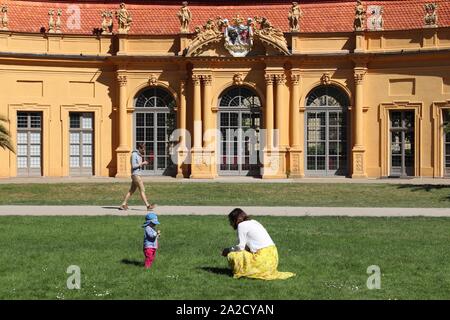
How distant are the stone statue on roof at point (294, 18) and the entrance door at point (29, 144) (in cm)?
1237

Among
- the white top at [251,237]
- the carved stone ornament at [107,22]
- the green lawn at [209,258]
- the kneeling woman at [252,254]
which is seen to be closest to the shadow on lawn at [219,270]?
the green lawn at [209,258]

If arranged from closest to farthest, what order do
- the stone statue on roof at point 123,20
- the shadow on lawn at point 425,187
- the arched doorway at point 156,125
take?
the shadow on lawn at point 425,187 < the stone statue on roof at point 123,20 < the arched doorway at point 156,125

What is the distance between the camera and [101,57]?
39438 millimetres

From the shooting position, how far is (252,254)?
→ 12711mm

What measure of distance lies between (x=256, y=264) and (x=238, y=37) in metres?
27.1

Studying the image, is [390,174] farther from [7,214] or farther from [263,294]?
[263,294]

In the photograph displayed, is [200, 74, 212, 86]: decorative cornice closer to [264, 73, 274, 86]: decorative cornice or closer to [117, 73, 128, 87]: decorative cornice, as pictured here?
[264, 73, 274, 86]: decorative cornice

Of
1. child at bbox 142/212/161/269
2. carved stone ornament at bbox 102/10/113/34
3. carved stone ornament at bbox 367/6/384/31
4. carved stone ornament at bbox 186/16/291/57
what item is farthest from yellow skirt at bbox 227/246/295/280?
carved stone ornament at bbox 102/10/113/34

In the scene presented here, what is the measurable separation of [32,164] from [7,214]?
17.9m

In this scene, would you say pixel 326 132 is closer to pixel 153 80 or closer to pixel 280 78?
pixel 280 78

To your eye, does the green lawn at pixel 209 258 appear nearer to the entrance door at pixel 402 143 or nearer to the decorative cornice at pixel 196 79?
the entrance door at pixel 402 143

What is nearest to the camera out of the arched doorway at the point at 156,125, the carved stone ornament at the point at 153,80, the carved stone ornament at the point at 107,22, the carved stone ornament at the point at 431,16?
the carved stone ornament at the point at 431,16

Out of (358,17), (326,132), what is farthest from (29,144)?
(358,17)

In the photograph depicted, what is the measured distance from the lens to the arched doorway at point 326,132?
39.3 m
